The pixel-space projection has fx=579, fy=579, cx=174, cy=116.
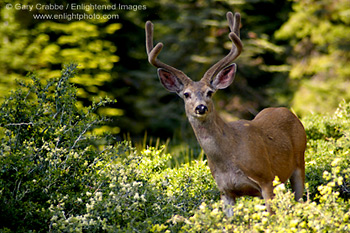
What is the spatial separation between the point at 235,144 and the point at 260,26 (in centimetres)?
1336

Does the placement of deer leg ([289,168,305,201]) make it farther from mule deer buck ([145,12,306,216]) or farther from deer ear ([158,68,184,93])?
deer ear ([158,68,184,93])

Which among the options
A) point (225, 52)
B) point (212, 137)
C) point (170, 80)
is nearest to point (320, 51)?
point (225, 52)

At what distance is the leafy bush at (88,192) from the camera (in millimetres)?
4586

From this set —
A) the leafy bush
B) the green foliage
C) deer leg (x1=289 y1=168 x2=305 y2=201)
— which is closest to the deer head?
the leafy bush

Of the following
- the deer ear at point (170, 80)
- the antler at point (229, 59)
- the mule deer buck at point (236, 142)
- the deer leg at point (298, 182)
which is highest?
the antler at point (229, 59)

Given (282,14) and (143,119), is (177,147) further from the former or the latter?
(282,14)

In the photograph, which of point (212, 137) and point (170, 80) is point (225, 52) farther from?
point (212, 137)

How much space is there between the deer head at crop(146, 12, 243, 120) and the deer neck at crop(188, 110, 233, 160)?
0.22 feet

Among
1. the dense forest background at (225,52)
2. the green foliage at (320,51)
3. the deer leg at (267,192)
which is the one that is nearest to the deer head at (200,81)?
the deer leg at (267,192)

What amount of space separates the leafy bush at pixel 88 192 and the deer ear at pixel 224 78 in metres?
1.10

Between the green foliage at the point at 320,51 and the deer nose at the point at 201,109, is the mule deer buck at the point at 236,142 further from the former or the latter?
the green foliage at the point at 320,51

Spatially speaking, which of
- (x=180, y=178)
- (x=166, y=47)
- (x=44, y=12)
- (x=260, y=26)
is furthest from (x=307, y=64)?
(x=180, y=178)

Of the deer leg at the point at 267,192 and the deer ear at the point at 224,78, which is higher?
the deer ear at the point at 224,78

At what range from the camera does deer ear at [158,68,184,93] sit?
6.14 meters
